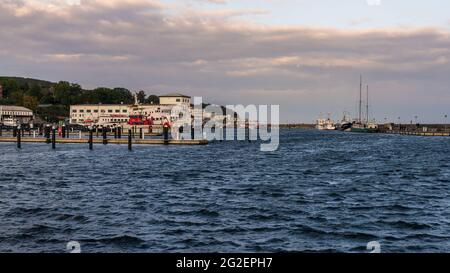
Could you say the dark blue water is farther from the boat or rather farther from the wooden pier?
the boat

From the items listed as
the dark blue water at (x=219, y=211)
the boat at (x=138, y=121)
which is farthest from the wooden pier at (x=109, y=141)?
the boat at (x=138, y=121)

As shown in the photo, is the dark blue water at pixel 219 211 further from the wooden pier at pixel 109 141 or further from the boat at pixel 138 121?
the boat at pixel 138 121

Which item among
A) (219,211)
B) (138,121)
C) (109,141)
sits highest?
(138,121)

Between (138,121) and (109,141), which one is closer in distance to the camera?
(109,141)

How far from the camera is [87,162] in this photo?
5791 centimetres

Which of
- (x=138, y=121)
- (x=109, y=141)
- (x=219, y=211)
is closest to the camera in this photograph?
(x=219, y=211)

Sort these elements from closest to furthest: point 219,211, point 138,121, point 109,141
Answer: point 219,211 → point 109,141 → point 138,121

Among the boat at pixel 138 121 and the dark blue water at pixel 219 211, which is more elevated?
the boat at pixel 138 121

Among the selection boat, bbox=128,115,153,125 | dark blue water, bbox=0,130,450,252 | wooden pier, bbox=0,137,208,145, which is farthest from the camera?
boat, bbox=128,115,153,125

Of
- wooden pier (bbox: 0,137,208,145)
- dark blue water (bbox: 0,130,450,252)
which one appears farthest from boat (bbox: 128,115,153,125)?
dark blue water (bbox: 0,130,450,252)

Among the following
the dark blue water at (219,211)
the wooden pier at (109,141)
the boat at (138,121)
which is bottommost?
the dark blue water at (219,211)

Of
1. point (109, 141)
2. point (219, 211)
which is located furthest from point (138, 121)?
point (219, 211)

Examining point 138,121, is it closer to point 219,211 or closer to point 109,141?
point 109,141
